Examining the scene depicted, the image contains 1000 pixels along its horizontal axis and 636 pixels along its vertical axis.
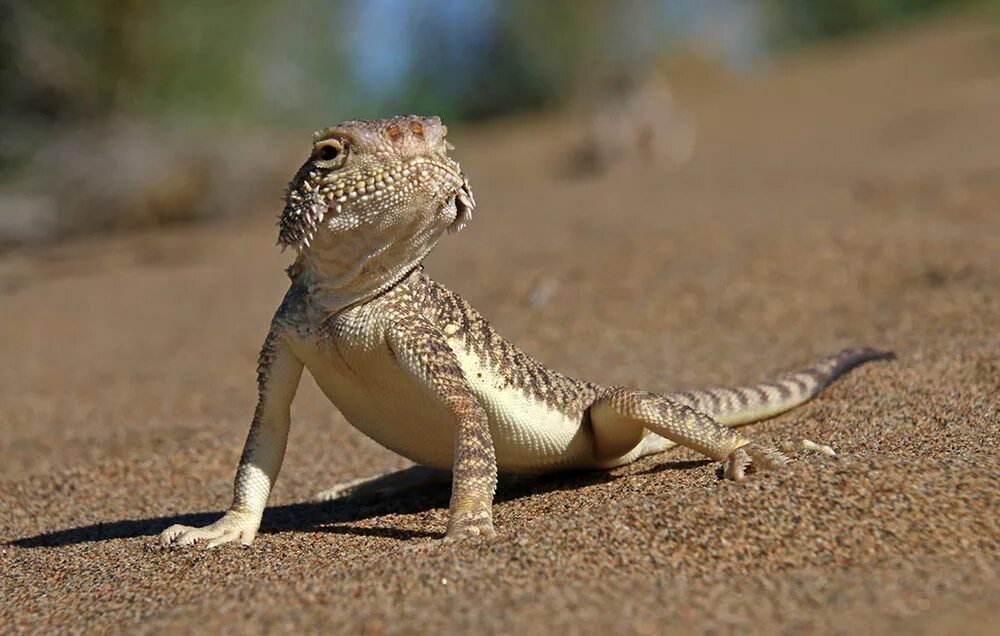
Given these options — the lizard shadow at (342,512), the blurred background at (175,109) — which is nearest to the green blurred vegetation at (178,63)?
the blurred background at (175,109)

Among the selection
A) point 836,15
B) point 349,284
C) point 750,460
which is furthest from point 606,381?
point 836,15

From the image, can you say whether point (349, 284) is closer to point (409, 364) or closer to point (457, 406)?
point (409, 364)

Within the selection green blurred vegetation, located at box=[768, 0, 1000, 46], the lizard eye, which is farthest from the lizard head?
green blurred vegetation, located at box=[768, 0, 1000, 46]

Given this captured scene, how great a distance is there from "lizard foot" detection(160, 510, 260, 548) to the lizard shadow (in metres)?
0.24

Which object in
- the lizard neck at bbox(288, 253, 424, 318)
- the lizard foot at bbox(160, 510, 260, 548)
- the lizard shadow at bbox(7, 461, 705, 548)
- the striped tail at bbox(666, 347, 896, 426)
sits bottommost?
the lizard shadow at bbox(7, 461, 705, 548)

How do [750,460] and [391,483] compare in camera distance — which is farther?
[391,483]

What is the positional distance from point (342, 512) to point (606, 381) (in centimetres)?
272

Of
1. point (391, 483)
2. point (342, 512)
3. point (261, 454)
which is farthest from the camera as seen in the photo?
point (391, 483)

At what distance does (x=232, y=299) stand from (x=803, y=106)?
16882 mm

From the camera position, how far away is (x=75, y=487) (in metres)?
5.58

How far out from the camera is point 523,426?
4.29 meters

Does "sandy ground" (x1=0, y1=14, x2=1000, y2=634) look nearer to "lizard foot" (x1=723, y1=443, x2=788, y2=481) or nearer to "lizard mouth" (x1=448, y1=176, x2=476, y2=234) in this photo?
"lizard foot" (x1=723, y1=443, x2=788, y2=481)

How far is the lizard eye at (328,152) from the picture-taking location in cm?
367

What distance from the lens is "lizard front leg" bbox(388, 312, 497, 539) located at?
3756mm
